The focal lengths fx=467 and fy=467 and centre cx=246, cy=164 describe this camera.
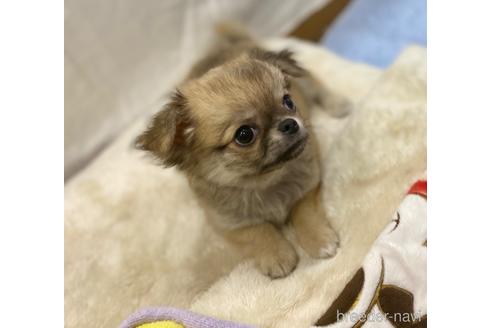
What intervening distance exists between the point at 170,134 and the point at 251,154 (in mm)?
305

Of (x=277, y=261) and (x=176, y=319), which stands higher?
(x=176, y=319)

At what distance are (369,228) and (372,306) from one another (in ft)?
1.39

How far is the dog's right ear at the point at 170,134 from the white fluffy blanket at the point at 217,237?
1.81 feet

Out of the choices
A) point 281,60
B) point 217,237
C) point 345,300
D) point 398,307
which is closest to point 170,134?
point 281,60

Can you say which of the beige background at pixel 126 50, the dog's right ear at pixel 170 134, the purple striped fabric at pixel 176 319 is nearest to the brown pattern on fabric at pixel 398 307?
the purple striped fabric at pixel 176 319

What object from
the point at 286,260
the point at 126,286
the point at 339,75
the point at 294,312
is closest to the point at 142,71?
the point at 339,75

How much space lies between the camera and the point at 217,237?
7.32ft

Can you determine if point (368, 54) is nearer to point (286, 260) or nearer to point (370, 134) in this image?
point (370, 134)

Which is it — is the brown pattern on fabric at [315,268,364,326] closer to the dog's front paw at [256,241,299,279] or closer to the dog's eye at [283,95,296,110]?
the dog's front paw at [256,241,299,279]

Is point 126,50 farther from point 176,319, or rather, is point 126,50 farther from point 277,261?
point 176,319

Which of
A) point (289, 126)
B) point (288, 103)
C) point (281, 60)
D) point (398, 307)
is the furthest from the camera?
point (281, 60)

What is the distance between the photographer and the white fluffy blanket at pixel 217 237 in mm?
1771

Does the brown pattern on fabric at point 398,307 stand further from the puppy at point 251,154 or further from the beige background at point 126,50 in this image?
the beige background at point 126,50

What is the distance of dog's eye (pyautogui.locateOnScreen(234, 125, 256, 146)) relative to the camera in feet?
5.49
